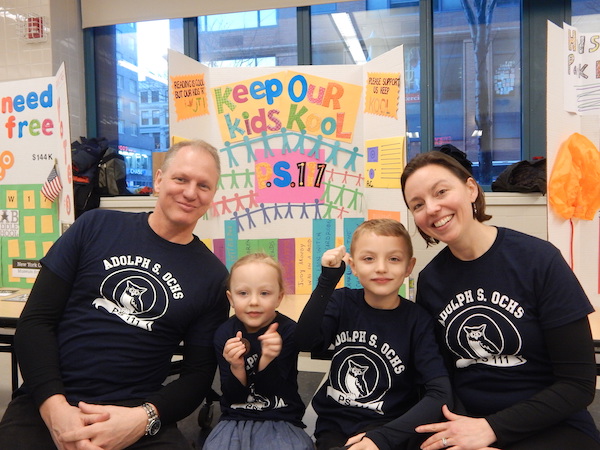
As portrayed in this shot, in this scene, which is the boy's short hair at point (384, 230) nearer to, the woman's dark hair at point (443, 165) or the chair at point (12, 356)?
the woman's dark hair at point (443, 165)

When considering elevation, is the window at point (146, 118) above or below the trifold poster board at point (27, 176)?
above

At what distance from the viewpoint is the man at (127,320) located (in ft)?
4.22

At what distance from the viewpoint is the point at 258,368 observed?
1330 millimetres

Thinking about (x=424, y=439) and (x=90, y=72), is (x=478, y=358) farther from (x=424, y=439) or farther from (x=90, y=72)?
(x=90, y=72)

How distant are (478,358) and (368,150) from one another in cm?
104

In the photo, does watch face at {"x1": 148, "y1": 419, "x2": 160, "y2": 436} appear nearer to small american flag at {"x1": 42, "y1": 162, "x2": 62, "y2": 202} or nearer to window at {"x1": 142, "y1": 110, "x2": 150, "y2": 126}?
small american flag at {"x1": 42, "y1": 162, "x2": 62, "y2": 202}

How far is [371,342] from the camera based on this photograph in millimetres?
1309

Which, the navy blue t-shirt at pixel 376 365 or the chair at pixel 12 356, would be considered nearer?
the navy blue t-shirt at pixel 376 365

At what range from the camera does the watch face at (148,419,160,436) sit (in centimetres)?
126

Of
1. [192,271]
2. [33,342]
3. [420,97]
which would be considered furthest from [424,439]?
[420,97]

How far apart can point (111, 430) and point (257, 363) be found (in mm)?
401

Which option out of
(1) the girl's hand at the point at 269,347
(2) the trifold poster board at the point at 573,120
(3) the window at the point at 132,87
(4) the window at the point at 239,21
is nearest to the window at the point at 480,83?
(4) the window at the point at 239,21

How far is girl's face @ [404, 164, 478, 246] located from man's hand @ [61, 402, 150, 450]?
2.97 feet

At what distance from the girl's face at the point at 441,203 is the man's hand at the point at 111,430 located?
2.97 feet
